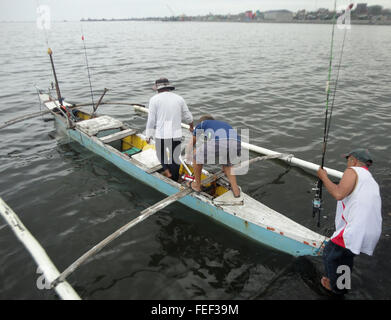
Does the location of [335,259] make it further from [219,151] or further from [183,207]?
[183,207]

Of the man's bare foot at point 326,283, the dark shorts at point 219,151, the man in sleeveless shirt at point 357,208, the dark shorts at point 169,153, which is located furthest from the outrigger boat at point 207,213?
the man in sleeveless shirt at point 357,208

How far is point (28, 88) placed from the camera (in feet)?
67.0

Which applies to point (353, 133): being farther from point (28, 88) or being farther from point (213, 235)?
point (28, 88)

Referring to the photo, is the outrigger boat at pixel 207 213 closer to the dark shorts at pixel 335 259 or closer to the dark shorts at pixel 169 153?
the dark shorts at pixel 169 153

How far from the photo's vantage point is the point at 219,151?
19.6ft

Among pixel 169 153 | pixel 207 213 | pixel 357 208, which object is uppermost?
pixel 357 208

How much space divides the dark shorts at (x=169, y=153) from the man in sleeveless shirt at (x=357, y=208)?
4.21m

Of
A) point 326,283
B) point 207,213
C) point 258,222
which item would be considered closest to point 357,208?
point 326,283

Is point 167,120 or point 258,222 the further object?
point 167,120

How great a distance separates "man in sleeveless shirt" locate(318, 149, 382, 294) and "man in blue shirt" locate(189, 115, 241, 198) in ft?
7.16

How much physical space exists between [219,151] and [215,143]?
0.25 meters

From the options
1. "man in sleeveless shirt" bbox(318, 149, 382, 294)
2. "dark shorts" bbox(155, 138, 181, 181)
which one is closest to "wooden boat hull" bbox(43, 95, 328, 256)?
"dark shorts" bbox(155, 138, 181, 181)

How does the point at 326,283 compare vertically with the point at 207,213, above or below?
below
